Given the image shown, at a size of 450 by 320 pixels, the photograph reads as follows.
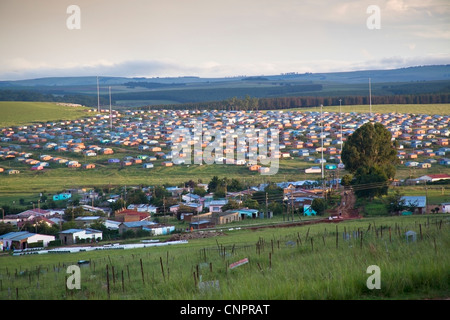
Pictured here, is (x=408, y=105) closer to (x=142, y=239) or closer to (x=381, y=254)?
(x=142, y=239)

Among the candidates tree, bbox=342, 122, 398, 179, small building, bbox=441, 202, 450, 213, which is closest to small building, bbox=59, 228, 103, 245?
small building, bbox=441, 202, 450, 213

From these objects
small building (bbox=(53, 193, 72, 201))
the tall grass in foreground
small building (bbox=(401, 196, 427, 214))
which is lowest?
small building (bbox=(53, 193, 72, 201))

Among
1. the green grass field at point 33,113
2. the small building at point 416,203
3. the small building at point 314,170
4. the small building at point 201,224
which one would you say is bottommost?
the small building at point 201,224

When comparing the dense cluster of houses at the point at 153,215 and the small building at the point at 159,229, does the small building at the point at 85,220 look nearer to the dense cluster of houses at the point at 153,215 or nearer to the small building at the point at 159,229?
the dense cluster of houses at the point at 153,215

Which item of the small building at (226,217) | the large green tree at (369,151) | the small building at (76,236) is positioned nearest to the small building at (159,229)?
the small building at (76,236)

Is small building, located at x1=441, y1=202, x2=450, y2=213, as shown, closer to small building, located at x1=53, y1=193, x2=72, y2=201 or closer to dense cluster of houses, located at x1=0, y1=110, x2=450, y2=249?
dense cluster of houses, located at x1=0, y1=110, x2=450, y2=249

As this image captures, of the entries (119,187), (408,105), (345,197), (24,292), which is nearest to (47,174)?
(119,187)
